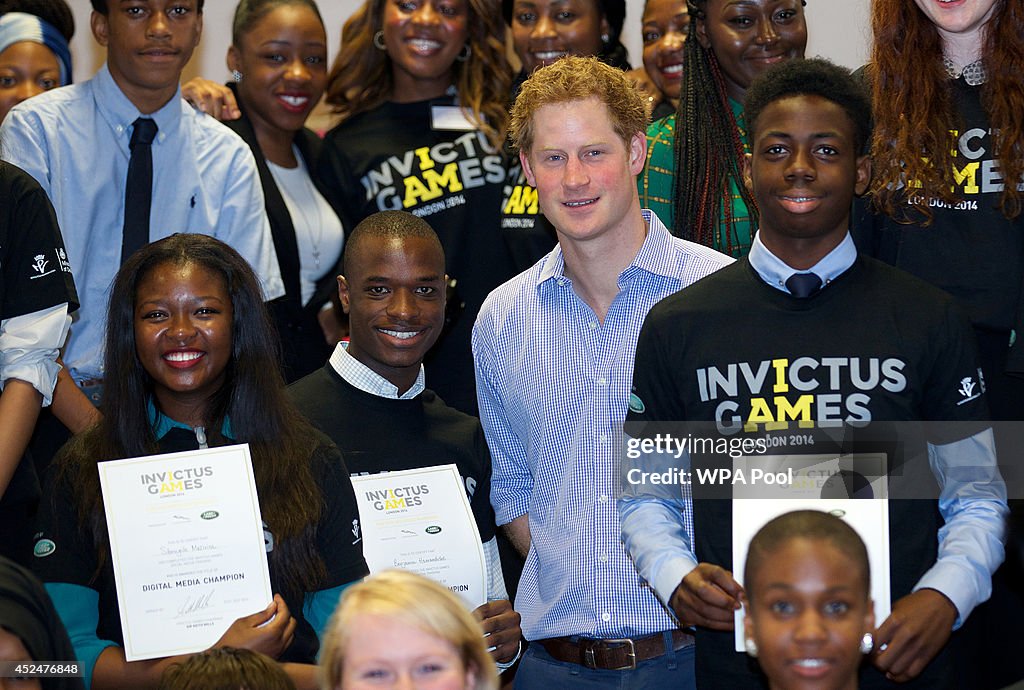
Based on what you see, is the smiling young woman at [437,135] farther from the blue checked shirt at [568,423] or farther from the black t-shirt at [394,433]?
the blue checked shirt at [568,423]

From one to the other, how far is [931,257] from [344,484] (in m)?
1.56

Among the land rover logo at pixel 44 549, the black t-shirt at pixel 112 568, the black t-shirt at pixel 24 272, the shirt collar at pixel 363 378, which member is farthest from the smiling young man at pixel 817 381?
the black t-shirt at pixel 24 272

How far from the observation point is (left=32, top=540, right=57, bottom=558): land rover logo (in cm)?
304

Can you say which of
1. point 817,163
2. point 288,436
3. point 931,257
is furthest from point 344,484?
point 931,257

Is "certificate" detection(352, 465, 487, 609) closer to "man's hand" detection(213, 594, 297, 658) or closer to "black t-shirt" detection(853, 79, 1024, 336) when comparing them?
"man's hand" detection(213, 594, 297, 658)

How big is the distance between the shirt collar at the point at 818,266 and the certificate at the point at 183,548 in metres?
1.23

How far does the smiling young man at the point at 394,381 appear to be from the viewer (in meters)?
3.65

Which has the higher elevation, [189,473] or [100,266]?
[100,266]

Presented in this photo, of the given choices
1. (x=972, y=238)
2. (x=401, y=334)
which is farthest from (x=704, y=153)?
(x=401, y=334)

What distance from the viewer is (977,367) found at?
2.93 meters

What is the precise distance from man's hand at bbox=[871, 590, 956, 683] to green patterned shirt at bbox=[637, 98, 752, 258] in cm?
153

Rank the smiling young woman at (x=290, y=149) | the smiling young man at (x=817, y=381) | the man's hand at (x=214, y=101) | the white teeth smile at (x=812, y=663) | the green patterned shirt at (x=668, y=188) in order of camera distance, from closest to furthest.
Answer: the white teeth smile at (x=812, y=663) < the smiling young man at (x=817, y=381) < the green patterned shirt at (x=668, y=188) < the smiling young woman at (x=290, y=149) < the man's hand at (x=214, y=101)

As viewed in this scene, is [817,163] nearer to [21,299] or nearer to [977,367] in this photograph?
[977,367]

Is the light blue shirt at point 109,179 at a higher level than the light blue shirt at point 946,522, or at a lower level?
higher
